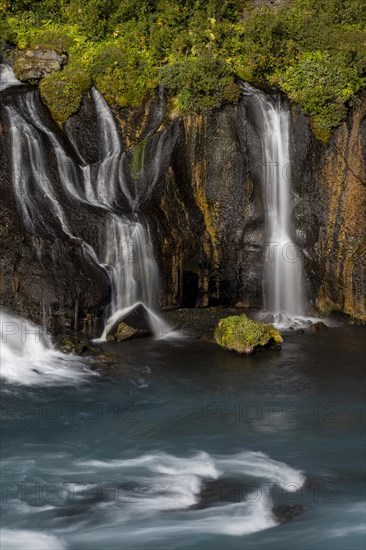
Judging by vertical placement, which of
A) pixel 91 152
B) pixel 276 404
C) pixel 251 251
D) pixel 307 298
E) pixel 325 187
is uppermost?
pixel 91 152

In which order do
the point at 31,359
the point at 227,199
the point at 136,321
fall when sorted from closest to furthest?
the point at 31,359
the point at 136,321
the point at 227,199

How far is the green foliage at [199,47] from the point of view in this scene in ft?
63.5

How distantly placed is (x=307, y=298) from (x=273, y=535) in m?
10.6

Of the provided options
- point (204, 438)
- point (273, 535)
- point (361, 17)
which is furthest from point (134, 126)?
point (273, 535)

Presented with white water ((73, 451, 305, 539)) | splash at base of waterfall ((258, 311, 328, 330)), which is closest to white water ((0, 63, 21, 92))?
splash at base of waterfall ((258, 311, 328, 330))

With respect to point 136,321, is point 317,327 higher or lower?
lower

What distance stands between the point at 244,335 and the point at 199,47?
9.26 metres

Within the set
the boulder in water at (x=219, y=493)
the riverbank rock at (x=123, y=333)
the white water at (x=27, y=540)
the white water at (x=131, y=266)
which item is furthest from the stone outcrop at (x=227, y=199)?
the white water at (x=27, y=540)

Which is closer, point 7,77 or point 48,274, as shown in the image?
point 48,274

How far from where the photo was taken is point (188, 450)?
12.1 m

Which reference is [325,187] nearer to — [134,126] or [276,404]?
[134,126]

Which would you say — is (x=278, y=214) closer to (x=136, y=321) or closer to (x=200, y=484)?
(x=136, y=321)

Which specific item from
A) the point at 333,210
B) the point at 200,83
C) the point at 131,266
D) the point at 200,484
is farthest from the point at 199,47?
the point at 200,484

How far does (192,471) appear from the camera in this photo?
11.3m
